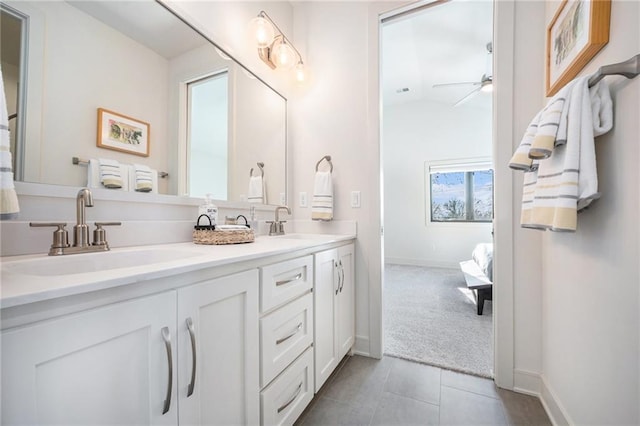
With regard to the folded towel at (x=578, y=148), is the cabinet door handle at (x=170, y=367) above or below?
below

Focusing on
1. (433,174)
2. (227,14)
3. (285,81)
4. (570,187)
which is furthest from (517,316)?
(433,174)

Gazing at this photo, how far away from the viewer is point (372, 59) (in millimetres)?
1840

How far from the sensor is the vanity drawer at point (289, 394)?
1.00 metres

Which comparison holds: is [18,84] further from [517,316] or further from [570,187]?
[517,316]

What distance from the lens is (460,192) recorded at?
4.81 m

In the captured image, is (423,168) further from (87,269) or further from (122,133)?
(87,269)

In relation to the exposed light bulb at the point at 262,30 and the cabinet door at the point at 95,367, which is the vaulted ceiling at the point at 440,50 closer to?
the exposed light bulb at the point at 262,30

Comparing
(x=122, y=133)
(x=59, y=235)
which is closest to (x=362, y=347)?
(x=59, y=235)

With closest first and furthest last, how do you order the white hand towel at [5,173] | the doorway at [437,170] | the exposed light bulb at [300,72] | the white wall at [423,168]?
1. the white hand towel at [5,173]
2. the exposed light bulb at [300,72]
3. the doorway at [437,170]
4. the white wall at [423,168]

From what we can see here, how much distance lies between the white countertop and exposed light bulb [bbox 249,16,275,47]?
142 cm

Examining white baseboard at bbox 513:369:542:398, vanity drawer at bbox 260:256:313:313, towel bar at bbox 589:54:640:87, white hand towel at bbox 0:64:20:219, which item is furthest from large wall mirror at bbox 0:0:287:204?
white baseboard at bbox 513:369:542:398

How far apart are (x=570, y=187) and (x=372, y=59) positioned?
1454 mm

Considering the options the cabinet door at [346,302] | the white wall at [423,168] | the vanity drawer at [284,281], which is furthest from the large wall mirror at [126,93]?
the white wall at [423,168]

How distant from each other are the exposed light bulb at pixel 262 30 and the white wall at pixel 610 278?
1676mm
